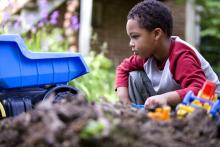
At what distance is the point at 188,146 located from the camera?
1471 millimetres

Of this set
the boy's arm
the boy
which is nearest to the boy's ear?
the boy

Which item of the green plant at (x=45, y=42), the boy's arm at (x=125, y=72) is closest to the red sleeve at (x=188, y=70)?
the boy's arm at (x=125, y=72)

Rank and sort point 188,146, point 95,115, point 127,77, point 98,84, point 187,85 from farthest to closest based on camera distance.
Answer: point 98,84 < point 127,77 < point 187,85 < point 188,146 < point 95,115

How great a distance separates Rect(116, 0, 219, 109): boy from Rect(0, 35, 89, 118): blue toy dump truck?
0.37 metres

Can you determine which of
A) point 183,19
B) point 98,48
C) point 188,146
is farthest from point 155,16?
point 183,19

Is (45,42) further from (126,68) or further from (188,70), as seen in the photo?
(188,70)

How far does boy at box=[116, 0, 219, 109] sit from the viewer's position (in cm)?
255

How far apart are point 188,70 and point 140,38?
0.34 m

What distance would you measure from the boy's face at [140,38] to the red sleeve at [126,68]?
10.3 inches

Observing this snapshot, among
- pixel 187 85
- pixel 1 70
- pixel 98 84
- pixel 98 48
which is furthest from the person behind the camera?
pixel 98 48

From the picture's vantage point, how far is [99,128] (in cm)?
124

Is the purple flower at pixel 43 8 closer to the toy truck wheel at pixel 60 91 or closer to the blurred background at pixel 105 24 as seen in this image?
the blurred background at pixel 105 24

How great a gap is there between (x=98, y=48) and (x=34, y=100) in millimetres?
6380

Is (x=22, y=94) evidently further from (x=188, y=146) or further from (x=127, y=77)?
(x=188, y=146)
